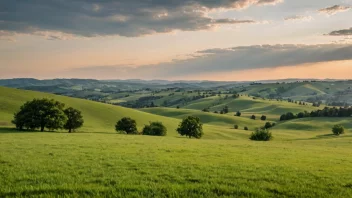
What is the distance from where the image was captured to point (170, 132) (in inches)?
4382

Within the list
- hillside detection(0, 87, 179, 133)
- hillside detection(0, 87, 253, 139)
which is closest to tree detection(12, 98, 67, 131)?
hillside detection(0, 87, 253, 139)

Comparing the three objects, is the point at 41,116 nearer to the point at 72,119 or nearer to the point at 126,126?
the point at 72,119

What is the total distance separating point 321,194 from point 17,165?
56.8 ft

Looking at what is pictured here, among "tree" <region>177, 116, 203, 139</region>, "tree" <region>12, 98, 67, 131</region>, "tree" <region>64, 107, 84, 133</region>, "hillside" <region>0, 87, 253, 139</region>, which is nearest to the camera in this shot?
"tree" <region>12, 98, 67, 131</region>

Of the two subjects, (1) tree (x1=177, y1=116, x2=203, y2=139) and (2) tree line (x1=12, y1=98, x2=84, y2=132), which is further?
(1) tree (x1=177, y1=116, x2=203, y2=139)

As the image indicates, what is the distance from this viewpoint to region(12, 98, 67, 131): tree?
68900 mm

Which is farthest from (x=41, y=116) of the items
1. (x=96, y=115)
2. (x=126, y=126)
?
(x=96, y=115)

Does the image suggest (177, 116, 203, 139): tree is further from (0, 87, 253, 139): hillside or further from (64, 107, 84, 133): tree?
(64, 107, 84, 133): tree

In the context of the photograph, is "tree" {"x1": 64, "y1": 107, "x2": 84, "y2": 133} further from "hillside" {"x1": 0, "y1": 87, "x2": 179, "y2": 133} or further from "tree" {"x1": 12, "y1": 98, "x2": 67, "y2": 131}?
"hillside" {"x1": 0, "y1": 87, "x2": 179, "y2": 133}

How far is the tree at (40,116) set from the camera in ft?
226

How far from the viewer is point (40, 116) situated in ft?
230

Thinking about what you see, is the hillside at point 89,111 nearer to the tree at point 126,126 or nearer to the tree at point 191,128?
the tree at point 126,126

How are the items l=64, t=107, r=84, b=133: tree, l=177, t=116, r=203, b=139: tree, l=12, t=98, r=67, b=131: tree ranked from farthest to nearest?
l=177, t=116, r=203, b=139: tree
l=64, t=107, r=84, b=133: tree
l=12, t=98, r=67, b=131: tree

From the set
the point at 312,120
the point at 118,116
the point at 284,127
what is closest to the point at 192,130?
the point at 118,116
